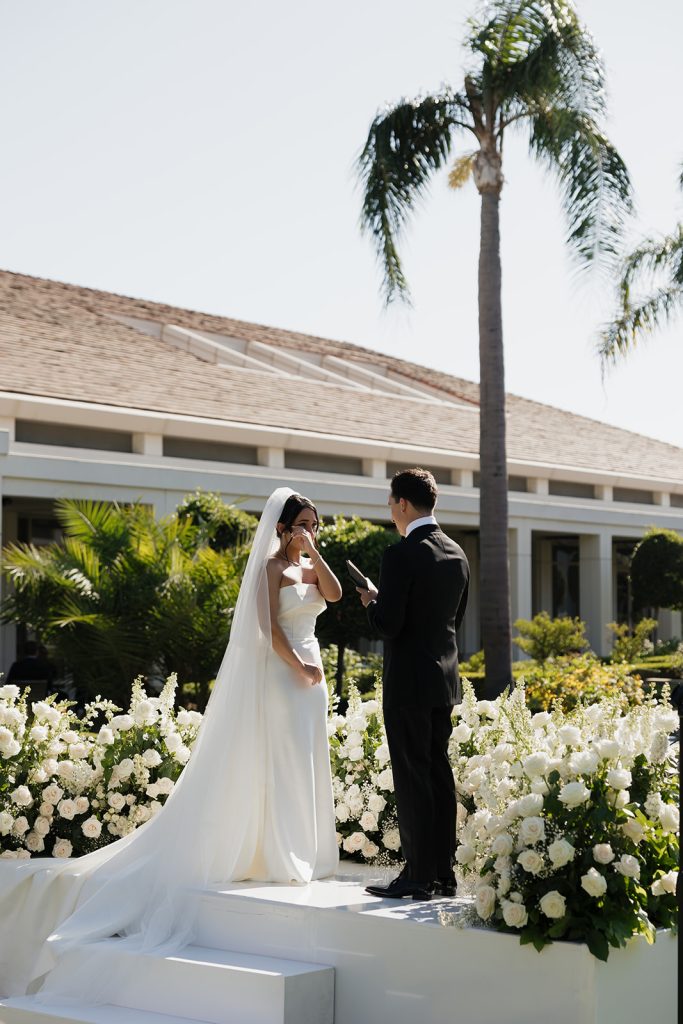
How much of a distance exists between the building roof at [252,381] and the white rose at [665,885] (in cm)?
1403

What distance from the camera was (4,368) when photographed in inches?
723

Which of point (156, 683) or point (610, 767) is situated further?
point (156, 683)

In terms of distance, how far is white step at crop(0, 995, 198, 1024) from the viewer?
5418 millimetres

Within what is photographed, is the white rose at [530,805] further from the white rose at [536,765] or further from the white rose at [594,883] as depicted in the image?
the white rose at [594,883]

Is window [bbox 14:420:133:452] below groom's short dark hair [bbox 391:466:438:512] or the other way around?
the other way around

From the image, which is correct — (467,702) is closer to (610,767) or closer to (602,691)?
(610,767)

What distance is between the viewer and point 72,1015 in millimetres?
5461

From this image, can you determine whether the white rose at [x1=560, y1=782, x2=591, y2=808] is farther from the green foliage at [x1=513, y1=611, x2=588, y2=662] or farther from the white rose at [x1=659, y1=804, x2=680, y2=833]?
the green foliage at [x1=513, y1=611, x2=588, y2=662]

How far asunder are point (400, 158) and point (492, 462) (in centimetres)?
442

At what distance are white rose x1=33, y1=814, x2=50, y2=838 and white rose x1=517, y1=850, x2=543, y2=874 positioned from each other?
3.71 m

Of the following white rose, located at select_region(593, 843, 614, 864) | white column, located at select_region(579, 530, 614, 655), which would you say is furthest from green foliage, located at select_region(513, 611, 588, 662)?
white rose, located at select_region(593, 843, 614, 864)

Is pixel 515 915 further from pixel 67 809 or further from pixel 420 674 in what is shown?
pixel 67 809

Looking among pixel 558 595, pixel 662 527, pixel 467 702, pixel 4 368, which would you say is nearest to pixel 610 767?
pixel 467 702

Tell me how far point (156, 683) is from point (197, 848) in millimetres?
8843
